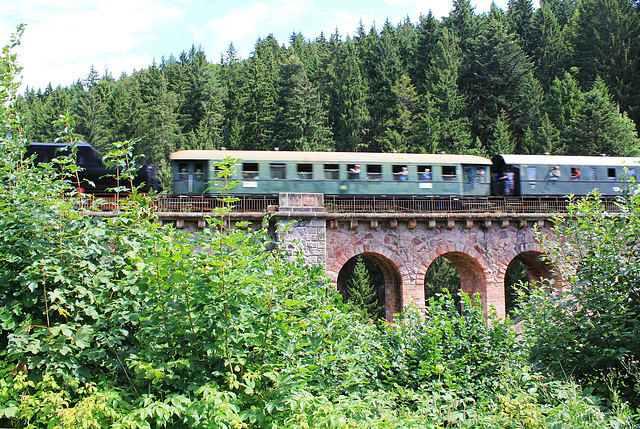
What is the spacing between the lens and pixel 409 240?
56.7ft

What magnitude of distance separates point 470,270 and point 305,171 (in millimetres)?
7513

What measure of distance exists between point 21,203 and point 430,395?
19.0 ft

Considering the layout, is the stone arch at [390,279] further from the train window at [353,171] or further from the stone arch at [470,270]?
the train window at [353,171]

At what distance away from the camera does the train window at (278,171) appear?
56.7ft

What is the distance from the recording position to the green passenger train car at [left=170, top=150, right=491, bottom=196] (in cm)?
1727

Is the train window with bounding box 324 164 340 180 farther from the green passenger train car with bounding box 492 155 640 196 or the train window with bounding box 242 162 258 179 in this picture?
the green passenger train car with bounding box 492 155 640 196

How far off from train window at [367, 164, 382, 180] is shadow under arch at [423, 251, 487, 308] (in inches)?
147

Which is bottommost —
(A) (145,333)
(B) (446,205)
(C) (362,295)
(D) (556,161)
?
(C) (362,295)

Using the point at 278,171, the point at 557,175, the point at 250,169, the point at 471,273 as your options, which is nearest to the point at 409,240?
the point at 471,273

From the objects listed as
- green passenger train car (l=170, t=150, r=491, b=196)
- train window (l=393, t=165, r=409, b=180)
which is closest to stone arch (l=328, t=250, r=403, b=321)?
green passenger train car (l=170, t=150, r=491, b=196)

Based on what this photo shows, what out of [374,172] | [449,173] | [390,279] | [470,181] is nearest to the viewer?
[374,172]

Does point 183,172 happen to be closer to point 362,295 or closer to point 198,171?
point 198,171

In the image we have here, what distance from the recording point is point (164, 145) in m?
40.2

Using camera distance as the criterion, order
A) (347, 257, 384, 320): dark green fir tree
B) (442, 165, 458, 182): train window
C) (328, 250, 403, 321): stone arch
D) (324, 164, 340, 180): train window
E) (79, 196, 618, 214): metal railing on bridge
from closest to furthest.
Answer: (79, 196, 618, 214): metal railing on bridge < (328, 250, 403, 321): stone arch < (324, 164, 340, 180): train window < (442, 165, 458, 182): train window < (347, 257, 384, 320): dark green fir tree
